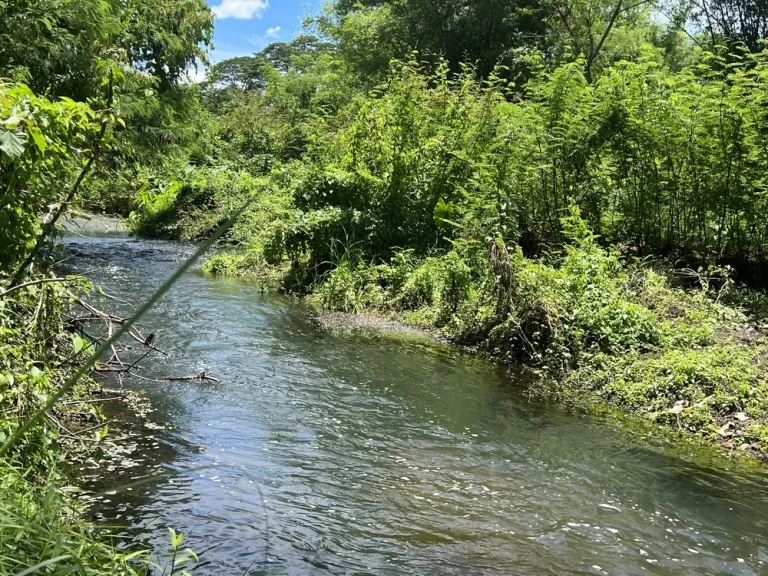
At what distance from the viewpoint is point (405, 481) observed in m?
4.68

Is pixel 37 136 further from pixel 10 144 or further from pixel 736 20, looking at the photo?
pixel 736 20

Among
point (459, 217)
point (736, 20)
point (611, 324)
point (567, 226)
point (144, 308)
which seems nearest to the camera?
point (144, 308)

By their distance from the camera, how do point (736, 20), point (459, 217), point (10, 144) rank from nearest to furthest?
1. point (10, 144)
2. point (459, 217)
3. point (736, 20)

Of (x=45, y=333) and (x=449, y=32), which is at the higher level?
(x=449, y=32)

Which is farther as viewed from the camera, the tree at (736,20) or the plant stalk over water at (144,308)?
the tree at (736,20)

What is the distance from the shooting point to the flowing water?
3791mm

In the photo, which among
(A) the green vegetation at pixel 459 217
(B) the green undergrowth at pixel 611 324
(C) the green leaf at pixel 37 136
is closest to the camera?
(C) the green leaf at pixel 37 136

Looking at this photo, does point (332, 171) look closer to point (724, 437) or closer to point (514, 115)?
point (514, 115)

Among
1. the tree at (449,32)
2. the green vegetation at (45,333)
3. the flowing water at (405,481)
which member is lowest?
the flowing water at (405,481)

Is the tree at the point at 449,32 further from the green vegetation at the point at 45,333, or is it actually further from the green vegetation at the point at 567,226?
the green vegetation at the point at 45,333

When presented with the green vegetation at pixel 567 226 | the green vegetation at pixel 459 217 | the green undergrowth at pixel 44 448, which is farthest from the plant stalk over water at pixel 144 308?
the green vegetation at pixel 567 226

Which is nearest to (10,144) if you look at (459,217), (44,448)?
(44,448)

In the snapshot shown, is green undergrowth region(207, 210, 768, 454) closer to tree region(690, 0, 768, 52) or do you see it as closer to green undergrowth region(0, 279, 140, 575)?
green undergrowth region(0, 279, 140, 575)

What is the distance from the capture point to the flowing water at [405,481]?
379 centimetres
